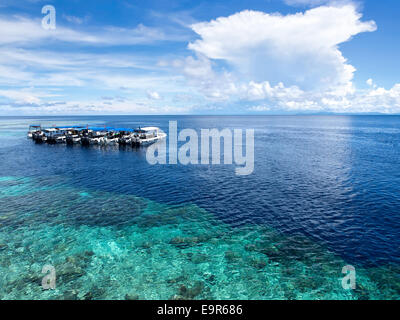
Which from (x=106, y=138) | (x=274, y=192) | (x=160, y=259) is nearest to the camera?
(x=160, y=259)

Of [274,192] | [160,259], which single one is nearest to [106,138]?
[274,192]

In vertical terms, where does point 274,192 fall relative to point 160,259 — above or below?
above

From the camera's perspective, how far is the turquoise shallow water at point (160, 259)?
57.3 ft

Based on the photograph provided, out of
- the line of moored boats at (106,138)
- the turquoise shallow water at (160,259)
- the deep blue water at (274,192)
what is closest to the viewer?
the turquoise shallow water at (160,259)

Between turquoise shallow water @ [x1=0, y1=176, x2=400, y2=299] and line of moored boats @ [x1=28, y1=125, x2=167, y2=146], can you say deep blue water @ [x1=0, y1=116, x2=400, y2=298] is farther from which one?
line of moored boats @ [x1=28, y1=125, x2=167, y2=146]

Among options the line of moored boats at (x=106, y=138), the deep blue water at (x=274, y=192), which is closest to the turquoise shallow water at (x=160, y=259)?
the deep blue water at (x=274, y=192)

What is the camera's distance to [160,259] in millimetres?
21297

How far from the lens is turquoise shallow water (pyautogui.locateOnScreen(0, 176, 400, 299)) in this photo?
17.5 m

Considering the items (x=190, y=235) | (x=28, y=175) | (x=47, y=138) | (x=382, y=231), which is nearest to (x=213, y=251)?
(x=190, y=235)

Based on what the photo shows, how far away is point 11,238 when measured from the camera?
24203 millimetres

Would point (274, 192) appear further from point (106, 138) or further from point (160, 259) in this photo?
point (106, 138)

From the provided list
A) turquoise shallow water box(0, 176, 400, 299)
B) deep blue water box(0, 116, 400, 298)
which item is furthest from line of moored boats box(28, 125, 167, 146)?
turquoise shallow water box(0, 176, 400, 299)

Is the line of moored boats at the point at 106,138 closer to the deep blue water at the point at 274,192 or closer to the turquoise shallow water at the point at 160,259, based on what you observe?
the deep blue water at the point at 274,192
